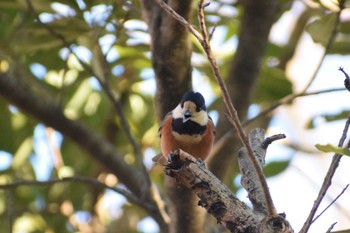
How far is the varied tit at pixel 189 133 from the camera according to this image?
2.98 m

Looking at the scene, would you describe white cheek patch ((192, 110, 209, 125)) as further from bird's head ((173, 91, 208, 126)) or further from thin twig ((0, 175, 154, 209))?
thin twig ((0, 175, 154, 209))

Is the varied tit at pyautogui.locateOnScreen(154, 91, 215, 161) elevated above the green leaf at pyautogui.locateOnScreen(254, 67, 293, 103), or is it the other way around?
the green leaf at pyautogui.locateOnScreen(254, 67, 293, 103)

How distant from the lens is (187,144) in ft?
9.98

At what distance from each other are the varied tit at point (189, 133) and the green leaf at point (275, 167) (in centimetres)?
79

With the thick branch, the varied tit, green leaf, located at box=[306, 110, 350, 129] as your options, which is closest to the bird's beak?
the varied tit

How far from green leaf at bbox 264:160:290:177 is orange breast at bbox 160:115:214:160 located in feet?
2.64

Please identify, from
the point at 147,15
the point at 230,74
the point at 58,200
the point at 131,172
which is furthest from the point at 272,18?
the point at 58,200

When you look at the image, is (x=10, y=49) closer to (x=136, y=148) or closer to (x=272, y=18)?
(x=136, y=148)

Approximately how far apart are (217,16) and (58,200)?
1.40 metres

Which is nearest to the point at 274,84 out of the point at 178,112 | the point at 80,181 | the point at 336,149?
the point at 178,112

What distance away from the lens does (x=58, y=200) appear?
4012 mm

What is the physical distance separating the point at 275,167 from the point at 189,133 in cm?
89

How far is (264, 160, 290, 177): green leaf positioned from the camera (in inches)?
148

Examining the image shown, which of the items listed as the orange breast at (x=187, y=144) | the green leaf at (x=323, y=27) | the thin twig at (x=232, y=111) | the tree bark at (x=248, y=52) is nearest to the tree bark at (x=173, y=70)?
the orange breast at (x=187, y=144)
